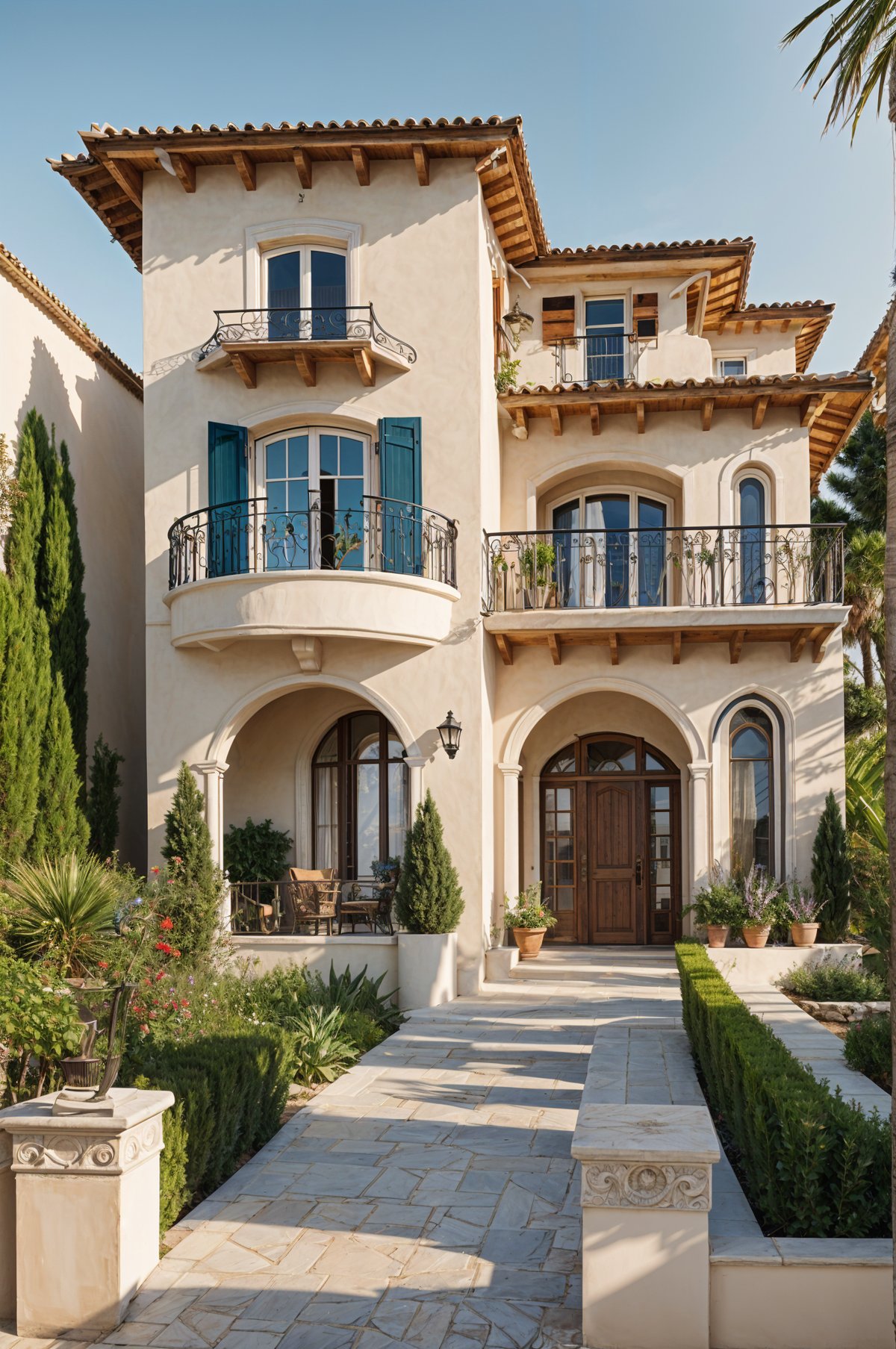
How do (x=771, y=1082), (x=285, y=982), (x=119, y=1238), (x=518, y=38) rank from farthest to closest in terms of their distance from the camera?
→ 1. (x=285, y=982)
2. (x=518, y=38)
3. (x=771, y=1082)
4. (x=119, y=1238)

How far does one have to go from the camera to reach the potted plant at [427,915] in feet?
44.8

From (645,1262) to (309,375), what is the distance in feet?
40.0

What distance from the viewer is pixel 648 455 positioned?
56.1 feet

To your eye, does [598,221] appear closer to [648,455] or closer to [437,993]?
[648,455]

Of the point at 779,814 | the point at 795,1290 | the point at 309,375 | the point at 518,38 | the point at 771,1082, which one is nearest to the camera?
the point at 795,1290

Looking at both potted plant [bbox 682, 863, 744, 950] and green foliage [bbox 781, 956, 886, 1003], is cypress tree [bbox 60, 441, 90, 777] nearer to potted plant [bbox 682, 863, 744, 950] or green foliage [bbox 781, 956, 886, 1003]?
potted plant [bbox 682, 863, 744, 950]

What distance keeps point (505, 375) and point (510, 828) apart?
6595mm

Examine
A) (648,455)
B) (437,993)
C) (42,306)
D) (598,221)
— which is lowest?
(437,993)

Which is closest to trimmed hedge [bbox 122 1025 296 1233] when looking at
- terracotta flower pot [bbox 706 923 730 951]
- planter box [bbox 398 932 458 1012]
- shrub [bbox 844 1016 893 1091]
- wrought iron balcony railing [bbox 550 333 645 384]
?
shrub [bbox 844 1016 893 1091]

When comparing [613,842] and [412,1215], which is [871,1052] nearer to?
[412,1215]

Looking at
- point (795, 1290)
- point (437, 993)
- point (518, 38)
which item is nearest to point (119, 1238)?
point (795, 1290)

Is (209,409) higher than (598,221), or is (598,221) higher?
(598,221)

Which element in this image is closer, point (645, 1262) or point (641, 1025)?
point (645, 1262)

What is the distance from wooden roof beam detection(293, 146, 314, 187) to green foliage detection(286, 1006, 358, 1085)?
10458mm
